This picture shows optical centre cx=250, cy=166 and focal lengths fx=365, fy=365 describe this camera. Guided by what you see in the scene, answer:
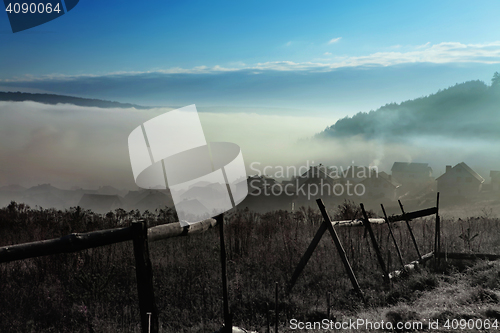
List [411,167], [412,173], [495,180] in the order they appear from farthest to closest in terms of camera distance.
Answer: [411,167] → [412,173] → [495,180]

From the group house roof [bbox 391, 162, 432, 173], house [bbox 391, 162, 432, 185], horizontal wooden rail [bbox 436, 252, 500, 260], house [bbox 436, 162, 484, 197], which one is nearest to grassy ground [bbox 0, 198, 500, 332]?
horizontal wooden rail [bbox 436, 252, 500, 260]

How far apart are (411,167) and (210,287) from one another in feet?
162

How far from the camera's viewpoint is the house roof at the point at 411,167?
49.4 meters

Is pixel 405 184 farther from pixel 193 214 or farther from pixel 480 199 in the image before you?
pixel 193 214

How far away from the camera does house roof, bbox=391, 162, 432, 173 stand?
162ft

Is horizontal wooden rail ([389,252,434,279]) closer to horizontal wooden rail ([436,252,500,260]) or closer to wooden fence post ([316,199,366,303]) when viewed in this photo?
horizontal wooden rail ([436,252,500,260])

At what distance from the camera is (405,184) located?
160 ft

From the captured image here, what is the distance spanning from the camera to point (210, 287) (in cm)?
657
